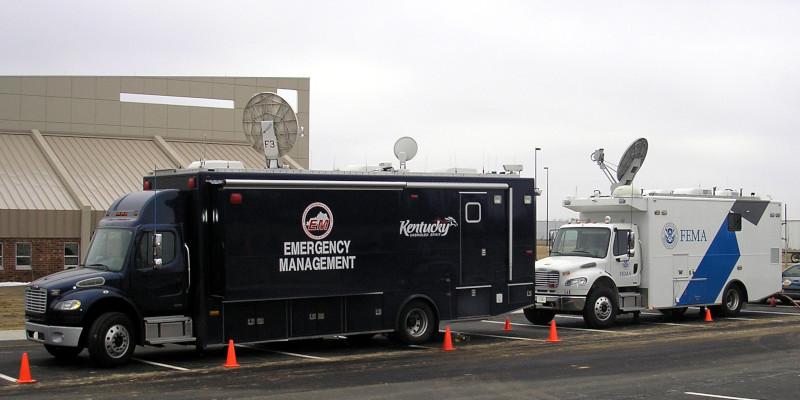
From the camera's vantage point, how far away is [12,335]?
19.9 metres

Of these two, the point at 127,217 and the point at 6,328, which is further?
the point at 6,328

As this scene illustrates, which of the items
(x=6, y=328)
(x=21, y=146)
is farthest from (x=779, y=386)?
(x=21, y=146)

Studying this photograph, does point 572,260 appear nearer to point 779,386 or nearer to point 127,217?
point 779,386

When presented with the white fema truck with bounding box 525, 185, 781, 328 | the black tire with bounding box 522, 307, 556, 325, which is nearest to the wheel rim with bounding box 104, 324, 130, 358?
the white fema truck with bounding box 525, 185, 781, 328

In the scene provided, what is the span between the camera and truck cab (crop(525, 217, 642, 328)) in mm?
20891

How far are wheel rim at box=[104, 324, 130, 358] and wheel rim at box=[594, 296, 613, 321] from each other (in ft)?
35.9

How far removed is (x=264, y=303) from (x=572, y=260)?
8656 mm

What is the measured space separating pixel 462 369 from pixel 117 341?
18.2ft

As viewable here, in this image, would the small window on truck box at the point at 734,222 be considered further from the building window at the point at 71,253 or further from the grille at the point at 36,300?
the building window at the point at 71,253

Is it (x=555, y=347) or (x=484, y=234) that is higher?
(x=484, y=234)

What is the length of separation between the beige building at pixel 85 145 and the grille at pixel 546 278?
21.3 metres

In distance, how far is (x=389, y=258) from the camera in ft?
57.2

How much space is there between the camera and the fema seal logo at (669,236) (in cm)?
2257

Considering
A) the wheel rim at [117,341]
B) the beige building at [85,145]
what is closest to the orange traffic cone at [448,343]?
the wheel rim at [117,341]
